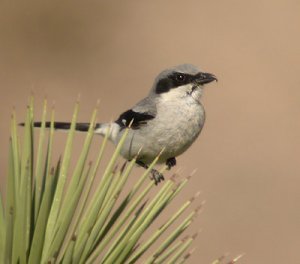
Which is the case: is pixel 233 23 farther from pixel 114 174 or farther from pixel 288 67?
pixel 114 174

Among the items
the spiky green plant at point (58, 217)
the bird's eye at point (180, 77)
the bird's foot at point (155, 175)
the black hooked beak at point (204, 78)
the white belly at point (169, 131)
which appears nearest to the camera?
the spiky green plant at point (58, 217)

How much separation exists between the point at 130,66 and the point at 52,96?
3.86 feet

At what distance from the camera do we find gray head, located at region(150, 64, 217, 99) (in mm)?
3484

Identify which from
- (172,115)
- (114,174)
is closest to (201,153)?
(172,115)

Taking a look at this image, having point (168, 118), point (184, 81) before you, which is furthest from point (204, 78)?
point (168, 118)

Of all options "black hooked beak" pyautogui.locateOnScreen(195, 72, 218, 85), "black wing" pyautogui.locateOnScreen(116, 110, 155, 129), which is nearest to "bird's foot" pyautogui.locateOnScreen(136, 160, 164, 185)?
"black wing" pyautogui.locateOnScreen(116, 110, 155, 129)

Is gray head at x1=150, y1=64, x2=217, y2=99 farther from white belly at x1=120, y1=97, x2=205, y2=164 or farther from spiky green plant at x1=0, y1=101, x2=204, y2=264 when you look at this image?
spiky green plant at x1=0, y1=101, x2=204, y2=264

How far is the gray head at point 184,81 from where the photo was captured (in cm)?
348

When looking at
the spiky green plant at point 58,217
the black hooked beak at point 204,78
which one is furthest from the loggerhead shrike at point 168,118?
the spiky green plant at point 58,217

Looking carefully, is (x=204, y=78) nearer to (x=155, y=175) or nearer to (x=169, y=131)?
(x=169, y=131)

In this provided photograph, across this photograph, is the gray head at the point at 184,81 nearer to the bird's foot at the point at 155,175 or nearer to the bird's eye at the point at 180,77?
the bird's eye at the point at 180,77

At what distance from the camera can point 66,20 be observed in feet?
32.4

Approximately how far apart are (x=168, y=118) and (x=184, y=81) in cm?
22

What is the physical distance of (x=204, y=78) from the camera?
346 centimetres
